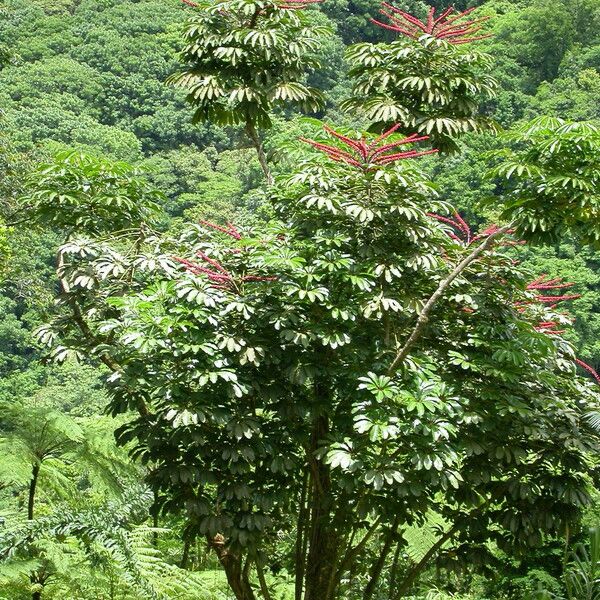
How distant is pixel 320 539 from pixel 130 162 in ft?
90.3

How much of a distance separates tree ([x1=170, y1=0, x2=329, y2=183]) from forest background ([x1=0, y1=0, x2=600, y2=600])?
387mm

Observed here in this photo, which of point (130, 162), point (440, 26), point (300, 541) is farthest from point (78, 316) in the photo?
point (130, 162)

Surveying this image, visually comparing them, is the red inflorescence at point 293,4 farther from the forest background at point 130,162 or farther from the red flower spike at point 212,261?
the red flower spike at point 212,261

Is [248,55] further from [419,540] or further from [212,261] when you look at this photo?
[419,540]

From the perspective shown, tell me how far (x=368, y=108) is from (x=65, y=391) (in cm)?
2044

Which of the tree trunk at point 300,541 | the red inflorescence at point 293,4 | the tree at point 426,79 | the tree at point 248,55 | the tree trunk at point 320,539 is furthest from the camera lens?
the red inflorescence at point 293,4

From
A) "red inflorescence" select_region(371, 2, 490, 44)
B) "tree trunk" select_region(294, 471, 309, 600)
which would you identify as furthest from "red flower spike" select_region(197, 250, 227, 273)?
"red inflorescence" select_region(371, 2, 490, 44)

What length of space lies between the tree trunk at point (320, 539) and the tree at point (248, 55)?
5.18ft

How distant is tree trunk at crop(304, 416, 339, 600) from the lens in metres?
4.57

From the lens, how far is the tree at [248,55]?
505 centimetres

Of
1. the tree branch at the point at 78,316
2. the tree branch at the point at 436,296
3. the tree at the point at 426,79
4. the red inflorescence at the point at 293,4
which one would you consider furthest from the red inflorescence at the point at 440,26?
the tree branch at the point at 78,316

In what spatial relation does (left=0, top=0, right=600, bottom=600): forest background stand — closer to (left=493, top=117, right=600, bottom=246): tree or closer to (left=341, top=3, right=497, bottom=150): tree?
(left=341, top=3, right=497, bottom=150): tree

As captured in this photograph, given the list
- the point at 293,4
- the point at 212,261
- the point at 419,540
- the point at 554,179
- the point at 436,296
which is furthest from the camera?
the point at 419,540

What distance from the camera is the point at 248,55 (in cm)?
512
